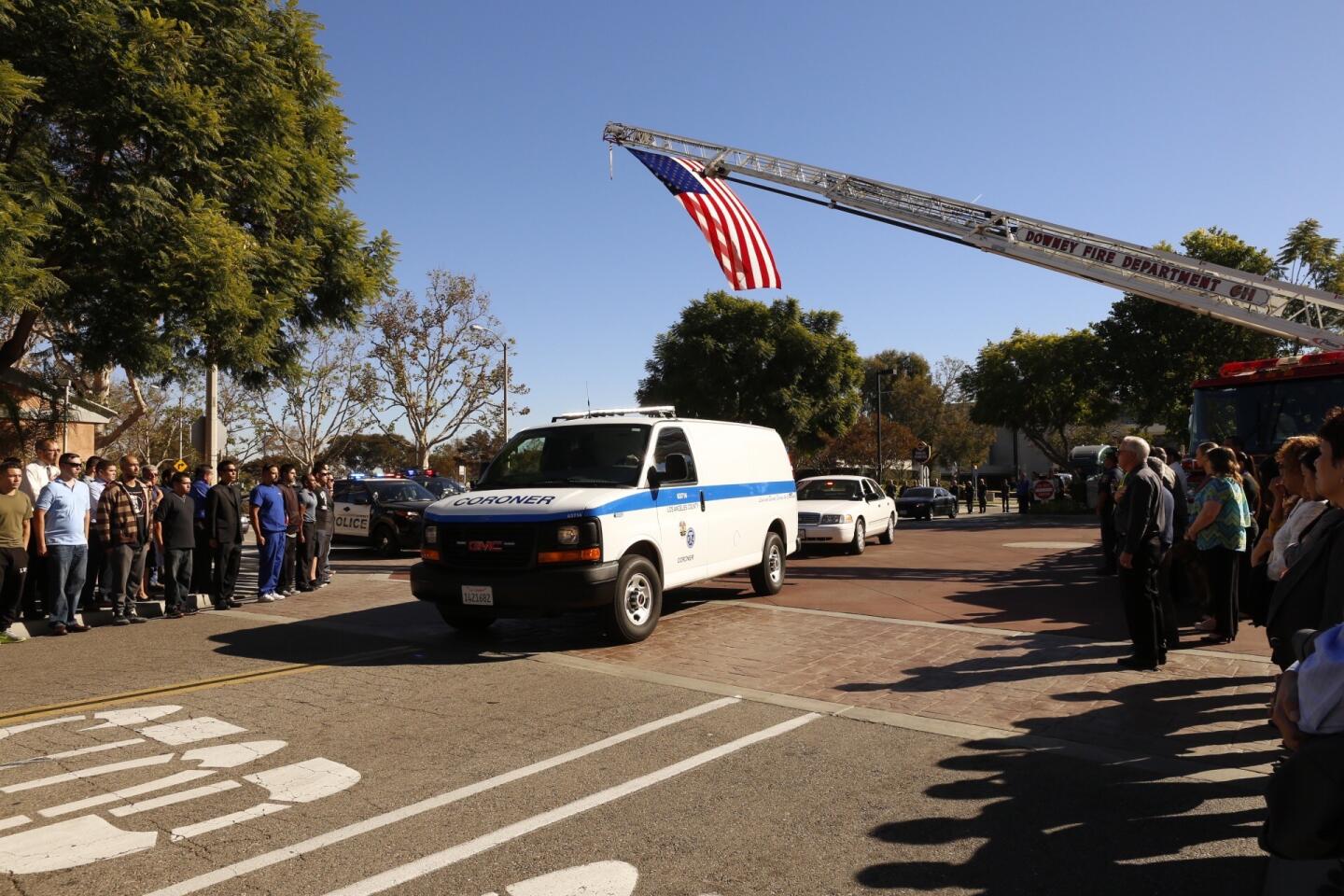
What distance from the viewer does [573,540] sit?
8.36 meters

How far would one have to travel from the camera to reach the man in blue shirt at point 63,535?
9633 mm

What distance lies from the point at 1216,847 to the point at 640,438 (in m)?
6.52

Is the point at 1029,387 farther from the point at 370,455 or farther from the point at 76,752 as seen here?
the point at 370,455

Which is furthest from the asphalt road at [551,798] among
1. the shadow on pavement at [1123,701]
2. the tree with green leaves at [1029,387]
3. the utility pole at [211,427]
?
the tree with green leaves at [1029,387]

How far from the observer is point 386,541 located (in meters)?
19.8

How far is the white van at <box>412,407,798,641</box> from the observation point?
8.39m

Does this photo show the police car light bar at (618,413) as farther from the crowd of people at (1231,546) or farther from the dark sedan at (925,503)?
the dark sedan at (925,503)

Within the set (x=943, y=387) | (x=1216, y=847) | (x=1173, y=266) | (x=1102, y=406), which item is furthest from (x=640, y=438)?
(x=943, y=387)

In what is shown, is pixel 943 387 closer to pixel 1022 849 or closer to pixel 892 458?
pixel 892 458

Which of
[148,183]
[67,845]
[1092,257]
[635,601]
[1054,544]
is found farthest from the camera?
[1054,544]

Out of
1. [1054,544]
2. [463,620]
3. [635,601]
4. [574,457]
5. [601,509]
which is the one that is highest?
[574,457]

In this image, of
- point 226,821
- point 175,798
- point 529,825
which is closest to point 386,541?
point 175,798

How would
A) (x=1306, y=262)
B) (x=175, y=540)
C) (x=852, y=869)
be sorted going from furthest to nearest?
(x=1306, y=262) → (x=175, y=540) → (x=852, y=869)

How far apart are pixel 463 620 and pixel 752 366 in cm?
3149
